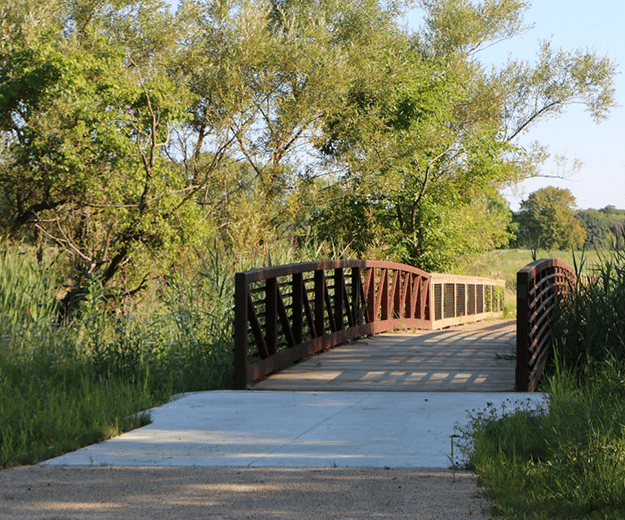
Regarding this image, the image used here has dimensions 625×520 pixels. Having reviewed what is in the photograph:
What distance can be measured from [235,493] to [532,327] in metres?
4.11

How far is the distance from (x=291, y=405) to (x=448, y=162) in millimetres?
16199

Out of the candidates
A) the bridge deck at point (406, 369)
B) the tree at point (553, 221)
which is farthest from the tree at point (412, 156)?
the tree at point (553, 221)

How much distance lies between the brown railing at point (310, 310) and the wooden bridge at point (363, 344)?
1 centimetres

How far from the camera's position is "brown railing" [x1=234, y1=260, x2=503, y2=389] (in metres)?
6.87

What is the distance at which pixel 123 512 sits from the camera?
3266 millimetres

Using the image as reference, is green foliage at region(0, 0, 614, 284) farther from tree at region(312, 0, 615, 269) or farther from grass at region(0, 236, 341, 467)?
grass at region(0, 236, 341, 467)

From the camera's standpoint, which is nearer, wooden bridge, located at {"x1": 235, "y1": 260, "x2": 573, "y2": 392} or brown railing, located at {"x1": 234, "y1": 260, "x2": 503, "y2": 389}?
wooden bridge, located at {"x1": 235, "y1": 260, "x2": 573, "y2": 392}

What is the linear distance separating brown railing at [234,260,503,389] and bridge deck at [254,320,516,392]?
192 millimetres

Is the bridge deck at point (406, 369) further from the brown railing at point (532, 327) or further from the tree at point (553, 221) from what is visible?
the tree at point (553, 221)

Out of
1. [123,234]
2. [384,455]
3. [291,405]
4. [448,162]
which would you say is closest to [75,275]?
[123,234]

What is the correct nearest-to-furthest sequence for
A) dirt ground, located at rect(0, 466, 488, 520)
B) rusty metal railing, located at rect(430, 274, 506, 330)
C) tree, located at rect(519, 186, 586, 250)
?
dirt ground, located at rect(0, 466, 488, 520)
rusty metal railing, located at rect(430, 274, 506, 330)
tree, located at rect(519, 186, 586, 250)

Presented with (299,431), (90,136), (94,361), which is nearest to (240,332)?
(94,361)

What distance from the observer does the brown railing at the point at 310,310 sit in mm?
6871

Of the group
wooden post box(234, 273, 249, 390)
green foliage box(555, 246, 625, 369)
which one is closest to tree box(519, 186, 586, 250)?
green foliage box(555, 246, 625, 369)
